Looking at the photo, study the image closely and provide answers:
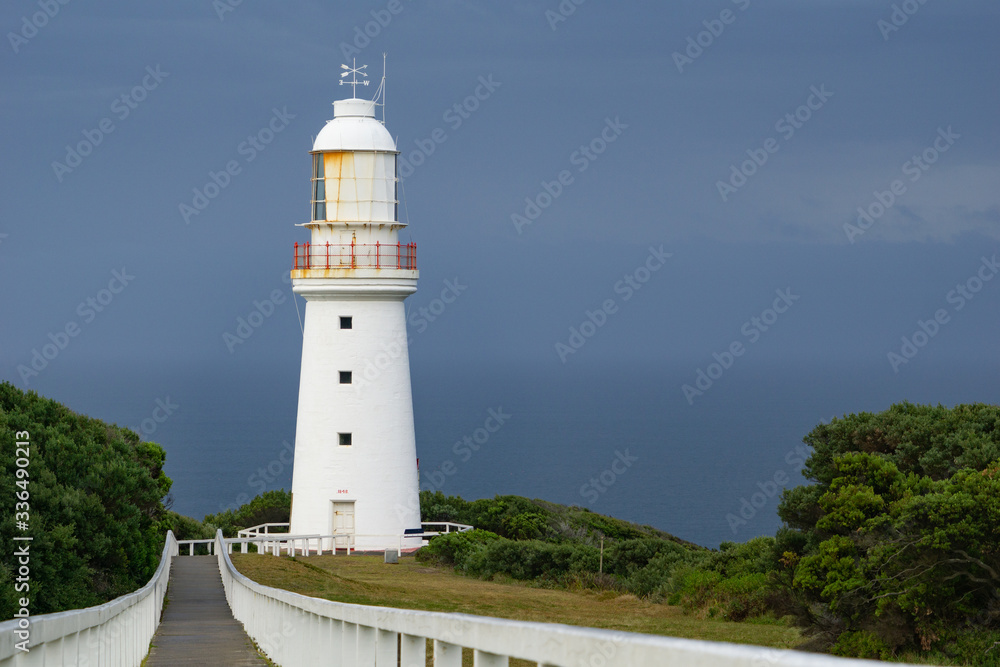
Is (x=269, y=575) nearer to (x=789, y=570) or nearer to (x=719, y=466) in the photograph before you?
(x=789, y=570)

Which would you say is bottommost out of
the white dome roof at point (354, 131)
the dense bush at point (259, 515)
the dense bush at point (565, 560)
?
the dense bush at point (565, 560)

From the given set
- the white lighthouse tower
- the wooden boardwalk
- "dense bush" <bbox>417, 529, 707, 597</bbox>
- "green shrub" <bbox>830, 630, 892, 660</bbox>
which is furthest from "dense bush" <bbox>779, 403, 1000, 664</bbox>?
the white lighthouse tower

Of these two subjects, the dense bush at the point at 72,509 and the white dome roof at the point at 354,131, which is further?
the white dome roof at the point at 354,131

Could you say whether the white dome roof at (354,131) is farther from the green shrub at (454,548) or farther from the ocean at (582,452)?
the ocean at (582,452)

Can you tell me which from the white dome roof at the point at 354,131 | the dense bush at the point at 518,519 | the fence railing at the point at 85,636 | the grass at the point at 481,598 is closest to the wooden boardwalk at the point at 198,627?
the fence railing at the point at 85,636

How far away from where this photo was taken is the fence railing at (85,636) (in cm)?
472

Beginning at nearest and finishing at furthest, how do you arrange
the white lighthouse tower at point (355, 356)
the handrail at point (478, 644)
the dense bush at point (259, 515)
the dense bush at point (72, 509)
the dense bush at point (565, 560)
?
the handrail at point (478, 644)
the dense bush at point (72, 509)
the dense bush at point (565, 560)
the white lighthouse tower at point (355, 356)
the dense bush at point (259, 515)

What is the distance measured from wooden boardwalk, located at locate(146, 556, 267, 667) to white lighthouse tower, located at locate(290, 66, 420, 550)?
16.4ft

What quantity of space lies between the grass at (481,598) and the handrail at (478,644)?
650cm

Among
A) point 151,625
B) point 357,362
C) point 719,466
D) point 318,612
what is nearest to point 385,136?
point 357,362

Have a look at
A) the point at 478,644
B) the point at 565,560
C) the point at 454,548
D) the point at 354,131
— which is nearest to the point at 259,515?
the point at 454,548

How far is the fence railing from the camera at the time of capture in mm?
4723

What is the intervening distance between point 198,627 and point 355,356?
14.8 meters

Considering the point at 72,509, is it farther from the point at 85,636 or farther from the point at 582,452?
the point at 582,452
